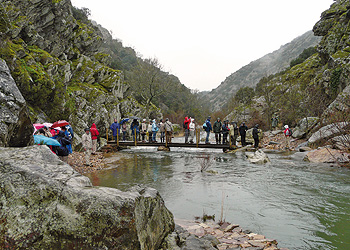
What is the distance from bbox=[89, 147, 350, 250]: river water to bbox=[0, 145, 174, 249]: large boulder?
3.47 meters

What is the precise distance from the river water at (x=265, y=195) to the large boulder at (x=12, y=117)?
10.2ft

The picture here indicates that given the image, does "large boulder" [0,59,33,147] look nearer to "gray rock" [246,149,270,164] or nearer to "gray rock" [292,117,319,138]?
"gray rock" [246,149,270,164]

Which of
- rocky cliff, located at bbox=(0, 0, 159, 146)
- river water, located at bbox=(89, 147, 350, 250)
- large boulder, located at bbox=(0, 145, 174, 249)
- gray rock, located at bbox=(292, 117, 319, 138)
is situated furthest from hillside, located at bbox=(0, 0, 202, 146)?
gray rock, located at bbox=(292, 117, 319, 138)

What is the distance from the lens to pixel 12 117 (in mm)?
6645

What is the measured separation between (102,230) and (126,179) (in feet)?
23.2

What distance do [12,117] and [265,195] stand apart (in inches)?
326

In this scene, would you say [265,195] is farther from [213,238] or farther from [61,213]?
[61,213]

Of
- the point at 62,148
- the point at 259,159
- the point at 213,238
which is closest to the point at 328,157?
the point at 259,159

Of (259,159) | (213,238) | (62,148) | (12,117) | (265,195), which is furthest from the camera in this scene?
(259,159)

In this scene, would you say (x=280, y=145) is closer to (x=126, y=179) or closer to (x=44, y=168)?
(x=126, y=179)

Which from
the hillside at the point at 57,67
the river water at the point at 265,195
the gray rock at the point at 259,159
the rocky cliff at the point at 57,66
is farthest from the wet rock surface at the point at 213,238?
the hillside at the point at 57,67

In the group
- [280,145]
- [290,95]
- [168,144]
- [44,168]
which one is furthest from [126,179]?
[290,95]

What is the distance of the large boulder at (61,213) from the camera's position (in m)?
2.70

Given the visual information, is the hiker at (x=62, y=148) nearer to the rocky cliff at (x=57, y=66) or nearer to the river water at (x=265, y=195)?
the river water at (x=265, y=195)
